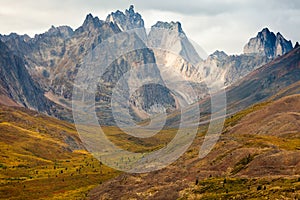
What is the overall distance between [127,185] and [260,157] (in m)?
49.4

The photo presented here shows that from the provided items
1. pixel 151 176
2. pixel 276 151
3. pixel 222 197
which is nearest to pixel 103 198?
pixel 151 176

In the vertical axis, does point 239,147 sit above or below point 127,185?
above

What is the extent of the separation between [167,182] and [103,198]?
75.2 ft

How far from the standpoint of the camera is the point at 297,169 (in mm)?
111688

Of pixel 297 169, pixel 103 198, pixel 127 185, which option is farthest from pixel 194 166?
pixel 297 169

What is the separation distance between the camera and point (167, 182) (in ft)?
449

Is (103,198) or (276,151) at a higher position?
(276,151)

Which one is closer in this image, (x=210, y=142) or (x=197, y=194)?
(x=197, y=194)

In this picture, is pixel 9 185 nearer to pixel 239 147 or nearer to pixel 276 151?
pixel 239 147

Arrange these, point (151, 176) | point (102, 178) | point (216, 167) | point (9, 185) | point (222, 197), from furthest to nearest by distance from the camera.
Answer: point (102, 178)
point (9, 185)
point (151, 176)
point (216, 167)
point (222, 197)

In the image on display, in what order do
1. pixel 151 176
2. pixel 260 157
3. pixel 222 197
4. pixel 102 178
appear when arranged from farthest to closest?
pixel 102 178, pixel 151 176, pixel 260 157, pixel 222 197

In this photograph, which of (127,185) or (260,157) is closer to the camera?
(260,157)

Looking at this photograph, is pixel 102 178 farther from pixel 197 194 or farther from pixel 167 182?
pixel 197 194

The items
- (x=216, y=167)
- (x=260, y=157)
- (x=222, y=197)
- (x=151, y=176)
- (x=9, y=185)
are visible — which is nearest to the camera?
(x=222, y=197)
